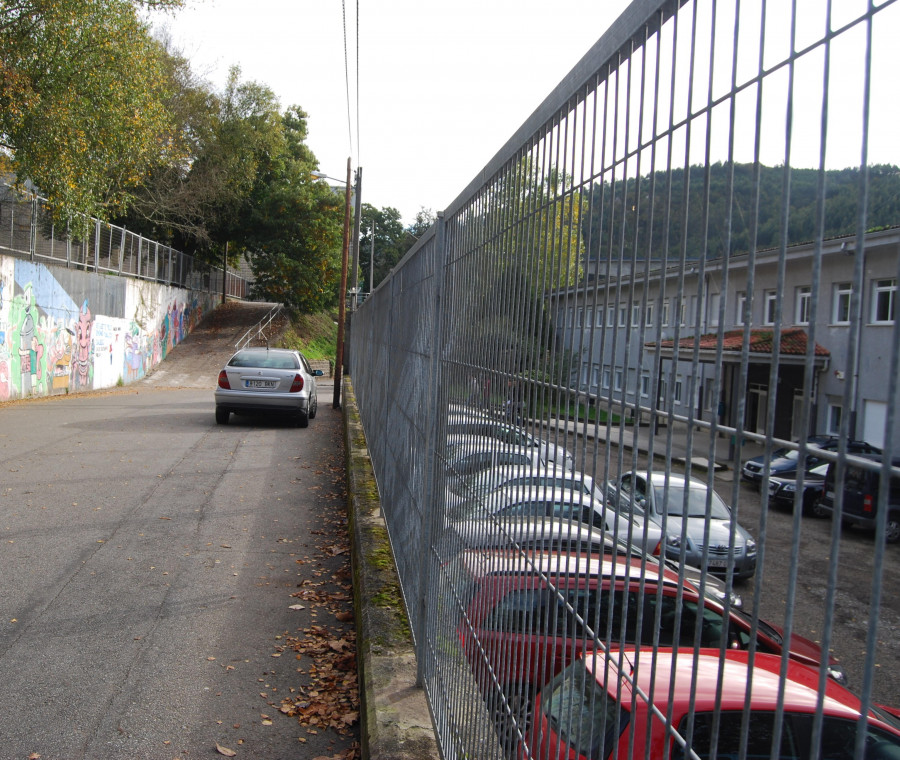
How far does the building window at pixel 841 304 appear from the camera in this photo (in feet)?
2.77

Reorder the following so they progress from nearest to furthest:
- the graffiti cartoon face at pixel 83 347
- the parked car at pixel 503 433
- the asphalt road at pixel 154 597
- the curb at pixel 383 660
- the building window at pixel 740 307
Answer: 1. the building window at pixel 740 307
2. the parked car at pixel 503 433
3. the curb at pixel 383 660
4. the asphalt road at pixel 154 597
5. the graffiti cartoon face at pixel 83 347

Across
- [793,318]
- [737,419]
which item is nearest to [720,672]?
[737,419]

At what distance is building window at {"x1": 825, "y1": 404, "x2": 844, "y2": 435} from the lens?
86 cm

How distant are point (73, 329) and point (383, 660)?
74.0 feet

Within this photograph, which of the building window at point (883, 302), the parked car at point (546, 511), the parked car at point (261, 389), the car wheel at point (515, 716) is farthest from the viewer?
the parked car at point (261, 389)

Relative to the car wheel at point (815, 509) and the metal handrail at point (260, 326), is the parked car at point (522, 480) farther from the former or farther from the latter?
the metal handrail at point (260, 326)

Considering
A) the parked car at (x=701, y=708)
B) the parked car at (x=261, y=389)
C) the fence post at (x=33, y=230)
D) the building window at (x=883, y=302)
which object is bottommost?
the parked car at (x=261, y=389)

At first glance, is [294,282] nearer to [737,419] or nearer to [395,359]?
[395,359]

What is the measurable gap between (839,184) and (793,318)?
0.16 m

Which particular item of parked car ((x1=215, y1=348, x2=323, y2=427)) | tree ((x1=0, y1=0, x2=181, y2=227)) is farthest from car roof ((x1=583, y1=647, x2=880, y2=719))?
tree ((x1=0, y1=0, x2=181, y2=227))

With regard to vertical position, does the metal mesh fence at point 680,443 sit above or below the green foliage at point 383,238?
below

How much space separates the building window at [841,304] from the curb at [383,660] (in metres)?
2.75

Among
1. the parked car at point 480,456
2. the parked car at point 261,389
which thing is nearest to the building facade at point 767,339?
the parked car at point 480,456

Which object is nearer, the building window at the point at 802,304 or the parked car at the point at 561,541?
the building window at the point at 802,304
